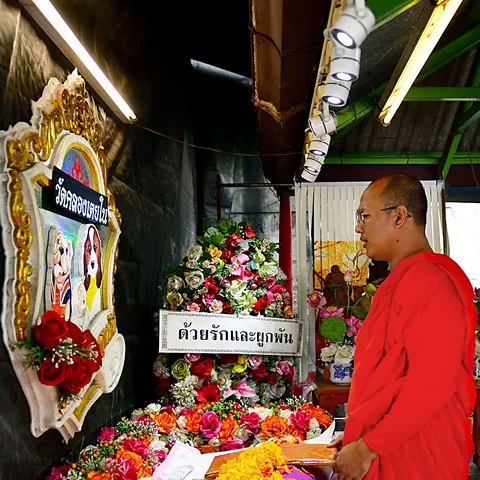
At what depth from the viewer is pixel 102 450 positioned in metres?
2.28

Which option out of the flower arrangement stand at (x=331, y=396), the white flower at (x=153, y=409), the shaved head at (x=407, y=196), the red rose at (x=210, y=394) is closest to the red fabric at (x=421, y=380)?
the shaved head at (x=407, y=196)

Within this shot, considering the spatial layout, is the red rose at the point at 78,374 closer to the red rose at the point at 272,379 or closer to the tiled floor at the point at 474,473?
the red rose at the point at 272,379

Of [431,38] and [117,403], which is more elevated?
[431,38]

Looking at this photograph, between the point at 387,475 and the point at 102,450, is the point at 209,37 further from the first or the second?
the point at 387,475

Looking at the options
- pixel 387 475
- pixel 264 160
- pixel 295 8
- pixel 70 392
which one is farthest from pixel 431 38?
pixel 264 160

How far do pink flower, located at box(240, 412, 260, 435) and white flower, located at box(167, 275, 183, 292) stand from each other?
1.00m

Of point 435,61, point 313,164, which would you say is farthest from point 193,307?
point 435,61

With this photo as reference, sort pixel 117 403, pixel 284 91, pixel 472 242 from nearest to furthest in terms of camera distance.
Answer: pixel 117 403, pixel 284 91, pixel 472 242

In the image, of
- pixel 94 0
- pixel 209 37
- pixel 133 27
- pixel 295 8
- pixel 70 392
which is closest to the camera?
pixel 70 392

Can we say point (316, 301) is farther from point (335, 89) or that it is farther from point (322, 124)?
point (335, 89)

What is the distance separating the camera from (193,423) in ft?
9.26

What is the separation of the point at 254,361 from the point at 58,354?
6.32ft

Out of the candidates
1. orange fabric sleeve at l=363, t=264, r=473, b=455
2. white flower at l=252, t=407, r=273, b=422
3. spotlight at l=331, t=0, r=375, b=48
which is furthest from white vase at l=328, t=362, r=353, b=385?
spotlight at l=331, t=0, r=375, b=48

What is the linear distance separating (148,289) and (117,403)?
969mm
